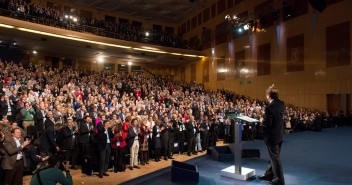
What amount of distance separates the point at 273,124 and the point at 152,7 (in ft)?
67.1

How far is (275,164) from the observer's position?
3867 mm

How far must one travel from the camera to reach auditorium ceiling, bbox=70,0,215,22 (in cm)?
2155

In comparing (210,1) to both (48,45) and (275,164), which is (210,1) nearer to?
(48,45)

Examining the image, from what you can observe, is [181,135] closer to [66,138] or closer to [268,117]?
[66,138]

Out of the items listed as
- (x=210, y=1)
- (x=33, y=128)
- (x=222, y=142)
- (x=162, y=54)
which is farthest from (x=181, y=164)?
(x=210, y=1)

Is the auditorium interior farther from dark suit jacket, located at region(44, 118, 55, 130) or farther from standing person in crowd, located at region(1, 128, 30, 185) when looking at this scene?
standing person in crowd, located at region(1, 128, 30, 185)

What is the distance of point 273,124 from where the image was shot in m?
3.93

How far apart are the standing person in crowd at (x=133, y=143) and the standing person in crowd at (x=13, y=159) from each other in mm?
2437

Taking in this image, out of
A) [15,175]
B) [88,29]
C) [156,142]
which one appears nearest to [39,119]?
[15,175]

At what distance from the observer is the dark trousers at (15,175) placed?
4.69 meters

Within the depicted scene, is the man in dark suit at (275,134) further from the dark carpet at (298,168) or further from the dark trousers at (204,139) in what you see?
the dark trousers at (204,139)

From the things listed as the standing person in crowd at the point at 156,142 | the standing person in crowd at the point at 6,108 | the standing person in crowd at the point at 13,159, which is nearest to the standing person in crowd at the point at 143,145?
the standing person in crowd at the point at 156,142

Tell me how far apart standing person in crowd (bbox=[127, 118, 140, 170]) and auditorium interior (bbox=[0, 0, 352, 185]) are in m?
0.16

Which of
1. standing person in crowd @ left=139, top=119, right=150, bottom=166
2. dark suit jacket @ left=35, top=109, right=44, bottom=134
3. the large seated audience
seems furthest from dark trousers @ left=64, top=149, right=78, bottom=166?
standing person in crowd @ left=139, top=119, right=150, bottom=166
